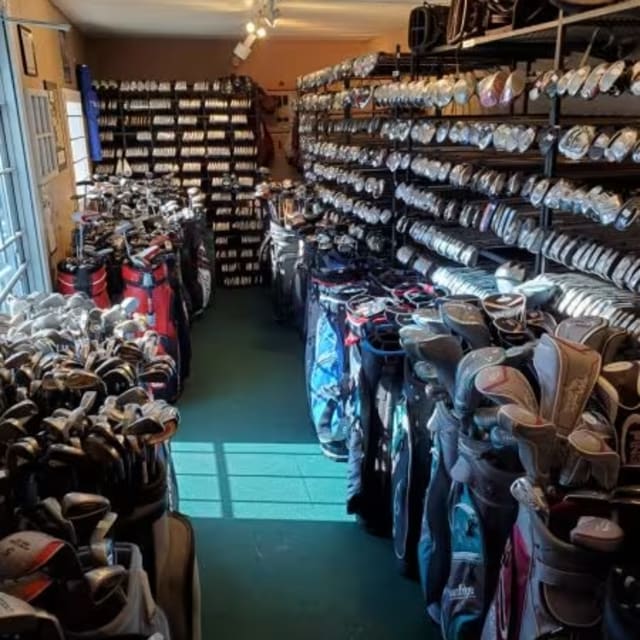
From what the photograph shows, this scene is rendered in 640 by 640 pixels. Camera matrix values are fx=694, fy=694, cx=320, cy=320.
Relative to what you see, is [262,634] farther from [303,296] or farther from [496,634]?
[303,296]

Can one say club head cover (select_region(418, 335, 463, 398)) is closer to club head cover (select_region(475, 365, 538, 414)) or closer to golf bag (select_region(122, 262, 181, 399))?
club head cover (select_region(475, 365, 538, 414))

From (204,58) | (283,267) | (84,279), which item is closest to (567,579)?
(84,279)

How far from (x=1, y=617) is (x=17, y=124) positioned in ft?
10.9

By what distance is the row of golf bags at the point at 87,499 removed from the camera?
41.9 inches

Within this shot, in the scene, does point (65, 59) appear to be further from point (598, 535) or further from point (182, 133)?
point (598, 535)

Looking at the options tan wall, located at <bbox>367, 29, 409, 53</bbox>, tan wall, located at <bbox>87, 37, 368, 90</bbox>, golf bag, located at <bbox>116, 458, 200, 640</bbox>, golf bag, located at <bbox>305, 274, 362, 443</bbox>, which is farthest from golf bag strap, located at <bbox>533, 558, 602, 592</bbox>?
tan wall, located at <bbox>87, 37, 368, 90</bbox>

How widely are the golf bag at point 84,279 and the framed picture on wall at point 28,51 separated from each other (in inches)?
46.7

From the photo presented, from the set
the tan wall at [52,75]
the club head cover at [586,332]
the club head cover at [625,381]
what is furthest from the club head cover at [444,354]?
the tan wall at [52,75]

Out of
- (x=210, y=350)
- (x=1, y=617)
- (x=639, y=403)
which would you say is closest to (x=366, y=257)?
(x=210, y=350)

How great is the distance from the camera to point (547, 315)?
7.41ft

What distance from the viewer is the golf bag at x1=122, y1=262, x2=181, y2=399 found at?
402cm

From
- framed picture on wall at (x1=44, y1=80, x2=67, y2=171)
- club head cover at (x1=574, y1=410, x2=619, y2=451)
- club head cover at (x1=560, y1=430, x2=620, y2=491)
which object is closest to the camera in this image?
club head cover at (x1=560, y1=430, x2=620, y2=491)

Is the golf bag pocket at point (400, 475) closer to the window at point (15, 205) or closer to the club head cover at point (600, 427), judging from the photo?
the club head cover at point (600, 427)

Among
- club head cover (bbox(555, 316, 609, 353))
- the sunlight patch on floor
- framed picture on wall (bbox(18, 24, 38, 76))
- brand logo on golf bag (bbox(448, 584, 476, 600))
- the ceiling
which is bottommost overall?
the sunlight patch on floor
